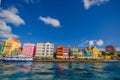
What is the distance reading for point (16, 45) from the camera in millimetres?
129500

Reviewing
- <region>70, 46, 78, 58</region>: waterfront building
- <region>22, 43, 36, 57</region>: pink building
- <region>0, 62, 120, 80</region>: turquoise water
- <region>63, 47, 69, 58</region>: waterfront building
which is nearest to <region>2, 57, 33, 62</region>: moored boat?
<region>22, 43, 36, 57</region>: pink building

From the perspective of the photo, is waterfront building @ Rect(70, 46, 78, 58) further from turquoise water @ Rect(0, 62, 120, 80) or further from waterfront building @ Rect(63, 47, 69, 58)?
turquoise water @ Rect(0, 62, 120, 80)

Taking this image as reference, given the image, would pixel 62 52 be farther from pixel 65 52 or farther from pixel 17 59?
pixel 17 59

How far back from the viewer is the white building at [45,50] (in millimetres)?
116238

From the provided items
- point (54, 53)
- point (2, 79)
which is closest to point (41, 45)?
point (54, 53)

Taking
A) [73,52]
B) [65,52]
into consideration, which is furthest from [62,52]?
[73,52]

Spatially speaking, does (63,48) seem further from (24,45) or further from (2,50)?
(2,50)

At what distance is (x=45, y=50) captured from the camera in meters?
118

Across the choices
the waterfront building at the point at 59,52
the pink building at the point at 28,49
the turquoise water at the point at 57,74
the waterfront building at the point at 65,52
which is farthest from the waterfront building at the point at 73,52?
the turquoise water at the point at 57,74

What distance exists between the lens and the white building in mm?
116238

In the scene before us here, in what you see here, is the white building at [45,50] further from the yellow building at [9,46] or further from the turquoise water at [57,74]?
Result: the turquoise water at [57,74]

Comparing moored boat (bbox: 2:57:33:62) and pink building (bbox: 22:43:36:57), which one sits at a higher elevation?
pink building (bbox: 22:43:36:57)

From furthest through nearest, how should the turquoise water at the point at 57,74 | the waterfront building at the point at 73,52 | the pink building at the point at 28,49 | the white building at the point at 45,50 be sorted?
1. the waterfront building at the point at 73,52
2. the pink building at the point at 28,49
3. the white building at the point at 45,50
4. the turquoise water at the point at 57,74

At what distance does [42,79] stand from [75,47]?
344 ft
